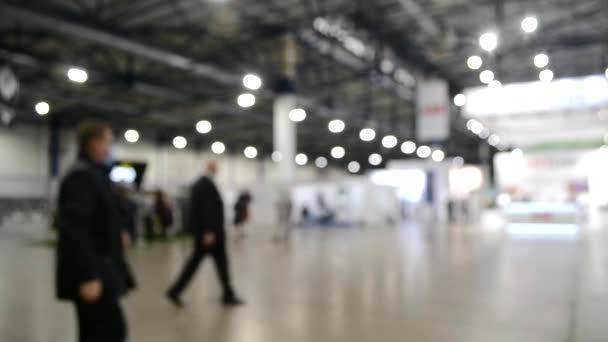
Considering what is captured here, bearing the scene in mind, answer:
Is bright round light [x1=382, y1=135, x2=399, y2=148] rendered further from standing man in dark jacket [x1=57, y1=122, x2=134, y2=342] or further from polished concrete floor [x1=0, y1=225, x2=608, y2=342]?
standing man in dark jacket [x1=57, y1=122, x2=134, y2=342]

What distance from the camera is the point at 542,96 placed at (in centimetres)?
2344

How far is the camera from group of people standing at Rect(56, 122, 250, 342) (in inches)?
80.7

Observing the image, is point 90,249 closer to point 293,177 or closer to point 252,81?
point 252,81

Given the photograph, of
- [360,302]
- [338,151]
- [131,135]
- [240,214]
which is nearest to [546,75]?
[240,214]

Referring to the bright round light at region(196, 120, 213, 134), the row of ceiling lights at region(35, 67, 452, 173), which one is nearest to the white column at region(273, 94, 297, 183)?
the row of ceiling lights at region(35, 67, 452, 173)

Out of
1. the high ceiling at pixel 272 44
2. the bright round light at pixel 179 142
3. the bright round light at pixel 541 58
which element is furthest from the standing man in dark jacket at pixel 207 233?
the bright round light at pixel 179 142

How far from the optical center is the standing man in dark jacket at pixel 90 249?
6.72ft

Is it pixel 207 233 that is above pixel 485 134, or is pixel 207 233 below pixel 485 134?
below

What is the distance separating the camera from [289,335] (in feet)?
11.3

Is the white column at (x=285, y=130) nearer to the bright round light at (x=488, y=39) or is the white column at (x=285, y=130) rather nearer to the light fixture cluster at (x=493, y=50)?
the light fixture cluster at (x=493, y=50)

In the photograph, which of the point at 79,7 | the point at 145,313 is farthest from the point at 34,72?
the point at 145,313

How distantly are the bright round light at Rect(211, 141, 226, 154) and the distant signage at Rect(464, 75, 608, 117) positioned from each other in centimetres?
2123

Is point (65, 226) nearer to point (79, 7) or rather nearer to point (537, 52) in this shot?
point (79, 7)

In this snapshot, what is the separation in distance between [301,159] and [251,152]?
A: 6.83 meters
